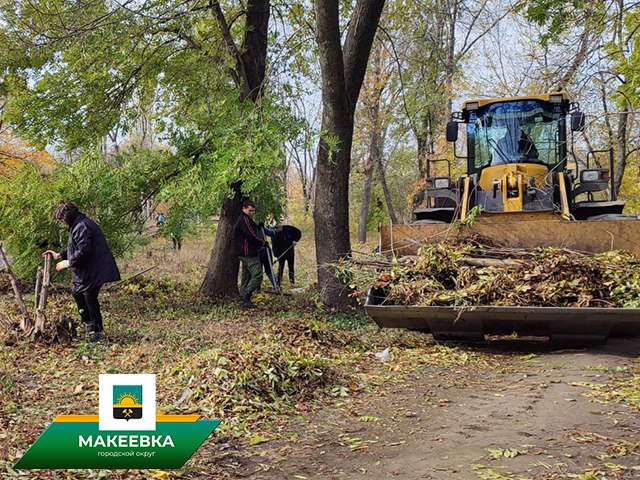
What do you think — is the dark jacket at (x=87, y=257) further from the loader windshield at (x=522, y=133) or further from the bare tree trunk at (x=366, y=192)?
the bare tree trunk at (x=366, y=192)

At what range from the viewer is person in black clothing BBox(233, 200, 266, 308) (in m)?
10.9

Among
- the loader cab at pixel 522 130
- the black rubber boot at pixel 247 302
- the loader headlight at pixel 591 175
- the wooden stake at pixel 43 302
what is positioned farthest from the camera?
the black rubber boot at pixel 247 302

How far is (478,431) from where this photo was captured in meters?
4.62

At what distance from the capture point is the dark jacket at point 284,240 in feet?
47.3

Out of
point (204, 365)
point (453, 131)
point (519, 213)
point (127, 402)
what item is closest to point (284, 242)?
point (453, 131)

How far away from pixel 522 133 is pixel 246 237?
5.03 meters

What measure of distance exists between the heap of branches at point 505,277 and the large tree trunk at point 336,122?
2455 millimetres

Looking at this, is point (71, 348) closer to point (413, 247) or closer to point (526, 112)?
point (413, 247)

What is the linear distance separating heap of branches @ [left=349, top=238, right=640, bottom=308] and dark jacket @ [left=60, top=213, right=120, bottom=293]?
325cm

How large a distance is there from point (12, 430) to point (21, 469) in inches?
32.4

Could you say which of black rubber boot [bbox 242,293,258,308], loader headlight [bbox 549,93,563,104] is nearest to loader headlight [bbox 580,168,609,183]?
loader headlight [bbox 549,93,563,104]

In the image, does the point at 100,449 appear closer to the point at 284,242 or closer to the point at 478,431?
the point at 478,431

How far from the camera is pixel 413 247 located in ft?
27.5

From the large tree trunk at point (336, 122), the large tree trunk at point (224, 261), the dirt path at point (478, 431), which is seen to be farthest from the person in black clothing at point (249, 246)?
the dirt path at point (478, 431)
